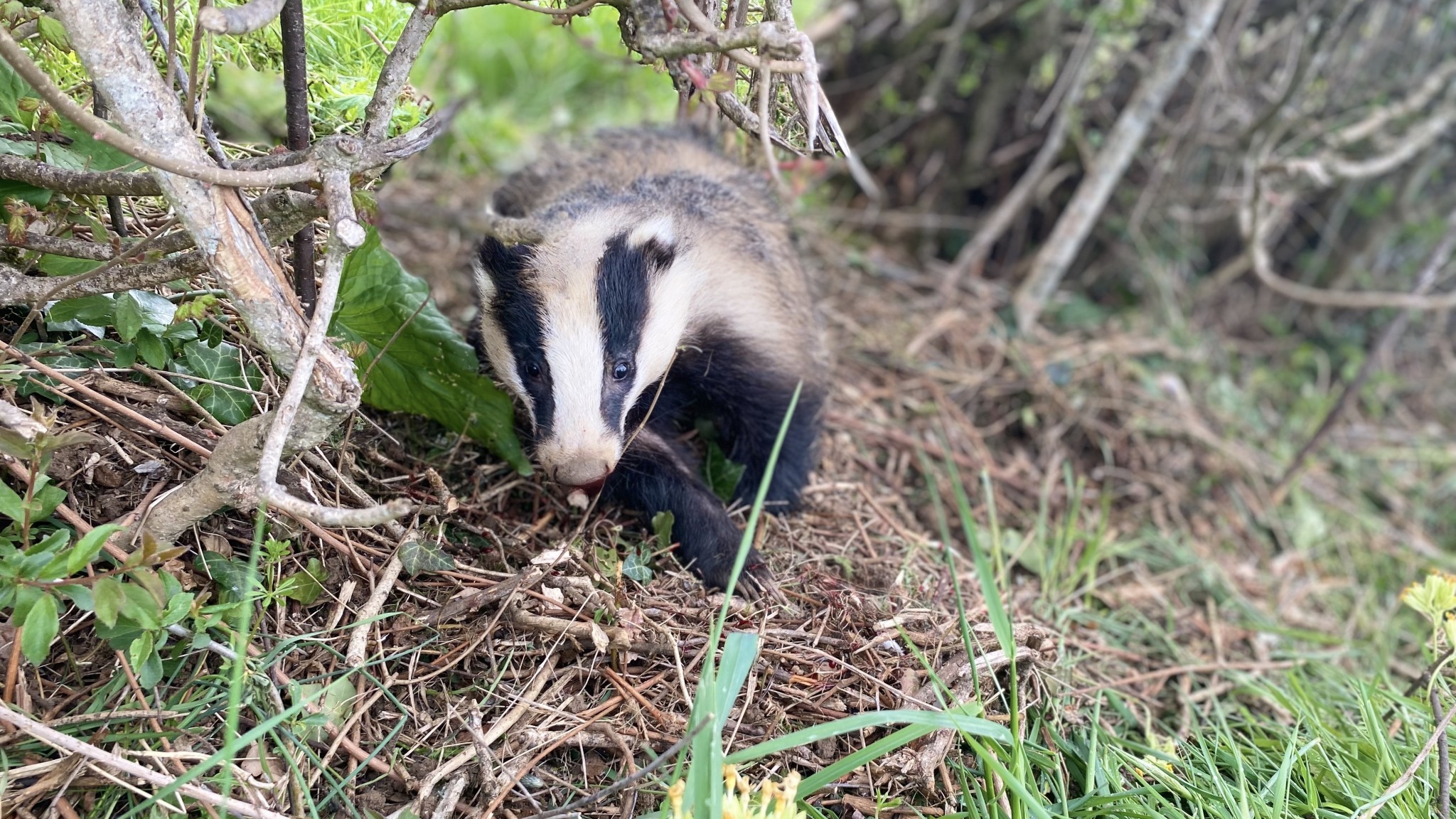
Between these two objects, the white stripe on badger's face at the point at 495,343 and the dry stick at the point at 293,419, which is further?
the white stripe on badger's face at the point at 495,343

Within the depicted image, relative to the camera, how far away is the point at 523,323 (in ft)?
8.66

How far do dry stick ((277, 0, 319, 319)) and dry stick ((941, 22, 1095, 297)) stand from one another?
3501 mm

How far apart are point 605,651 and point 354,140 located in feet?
4.03

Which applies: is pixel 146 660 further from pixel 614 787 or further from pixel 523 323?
pixel 523 323

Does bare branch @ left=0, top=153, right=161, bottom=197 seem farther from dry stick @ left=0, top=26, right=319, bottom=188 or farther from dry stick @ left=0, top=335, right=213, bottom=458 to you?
dry stick @ left=0, top=335, right=213, bottom=458

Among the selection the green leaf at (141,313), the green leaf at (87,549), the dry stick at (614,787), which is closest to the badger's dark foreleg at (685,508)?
the dry stick at (614,787)

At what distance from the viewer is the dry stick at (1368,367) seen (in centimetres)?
435

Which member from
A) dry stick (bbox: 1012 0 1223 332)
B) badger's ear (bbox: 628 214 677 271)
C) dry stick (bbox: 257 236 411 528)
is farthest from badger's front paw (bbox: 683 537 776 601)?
dry stick (bbox: 1012 0 1223 332)

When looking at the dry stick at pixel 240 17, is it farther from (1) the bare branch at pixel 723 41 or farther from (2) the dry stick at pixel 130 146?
(1) the bare branch at pixel 723 41

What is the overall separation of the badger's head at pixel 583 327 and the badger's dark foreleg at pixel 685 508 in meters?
0.10

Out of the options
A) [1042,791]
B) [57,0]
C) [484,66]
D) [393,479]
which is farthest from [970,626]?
[484,66]

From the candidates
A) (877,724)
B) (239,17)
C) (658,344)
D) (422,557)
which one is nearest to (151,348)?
(422,557)

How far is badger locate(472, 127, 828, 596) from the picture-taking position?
8.45ft

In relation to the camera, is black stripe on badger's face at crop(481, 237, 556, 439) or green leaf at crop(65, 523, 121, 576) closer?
green leaf at crop(65, 523, 121, 576)
